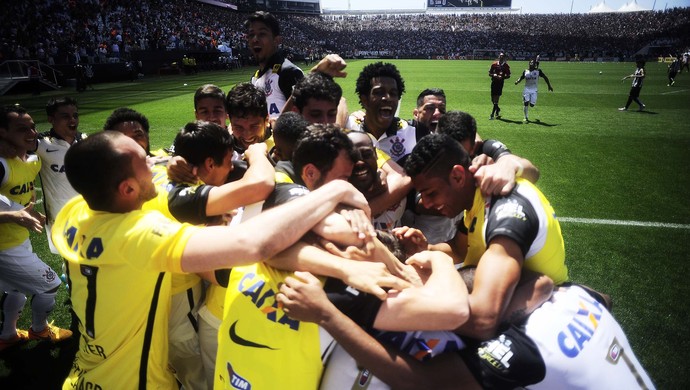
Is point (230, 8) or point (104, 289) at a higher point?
point (230, 8)

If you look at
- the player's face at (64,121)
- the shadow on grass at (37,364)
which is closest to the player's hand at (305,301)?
the shadow on grass at (37,364)

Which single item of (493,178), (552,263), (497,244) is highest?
(493,178)

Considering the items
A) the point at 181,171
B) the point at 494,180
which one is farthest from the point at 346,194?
the point at 181,171

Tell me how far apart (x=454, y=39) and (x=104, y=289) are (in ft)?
268

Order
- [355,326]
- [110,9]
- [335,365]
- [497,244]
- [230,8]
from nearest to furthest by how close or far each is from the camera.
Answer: [355,326] → [335,365] → [497,244] → [110,9] → [230,8]

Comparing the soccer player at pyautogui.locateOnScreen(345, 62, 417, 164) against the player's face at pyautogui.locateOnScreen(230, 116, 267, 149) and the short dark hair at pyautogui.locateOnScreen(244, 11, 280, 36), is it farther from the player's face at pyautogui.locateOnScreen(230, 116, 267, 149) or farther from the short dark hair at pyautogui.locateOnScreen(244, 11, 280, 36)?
the short dark hair at pyautogui.locateOnScreen(244, 11, 280, 36)

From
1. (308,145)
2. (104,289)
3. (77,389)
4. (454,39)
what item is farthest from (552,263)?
(454,39)

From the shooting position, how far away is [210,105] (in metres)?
4.02

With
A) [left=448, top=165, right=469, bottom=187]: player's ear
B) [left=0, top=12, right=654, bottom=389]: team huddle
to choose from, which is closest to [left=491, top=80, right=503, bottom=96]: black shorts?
[left=0, top=12, right=654, bottom=389]: team huddle

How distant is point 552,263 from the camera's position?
242cm

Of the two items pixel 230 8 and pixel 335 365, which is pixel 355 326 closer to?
pixel 335 365

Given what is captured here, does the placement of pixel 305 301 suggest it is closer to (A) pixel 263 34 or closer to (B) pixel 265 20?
(A) pixel 263 34

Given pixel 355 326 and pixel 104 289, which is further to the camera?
pixel 104 289

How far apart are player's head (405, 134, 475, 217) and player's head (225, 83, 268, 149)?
5.55 feet
